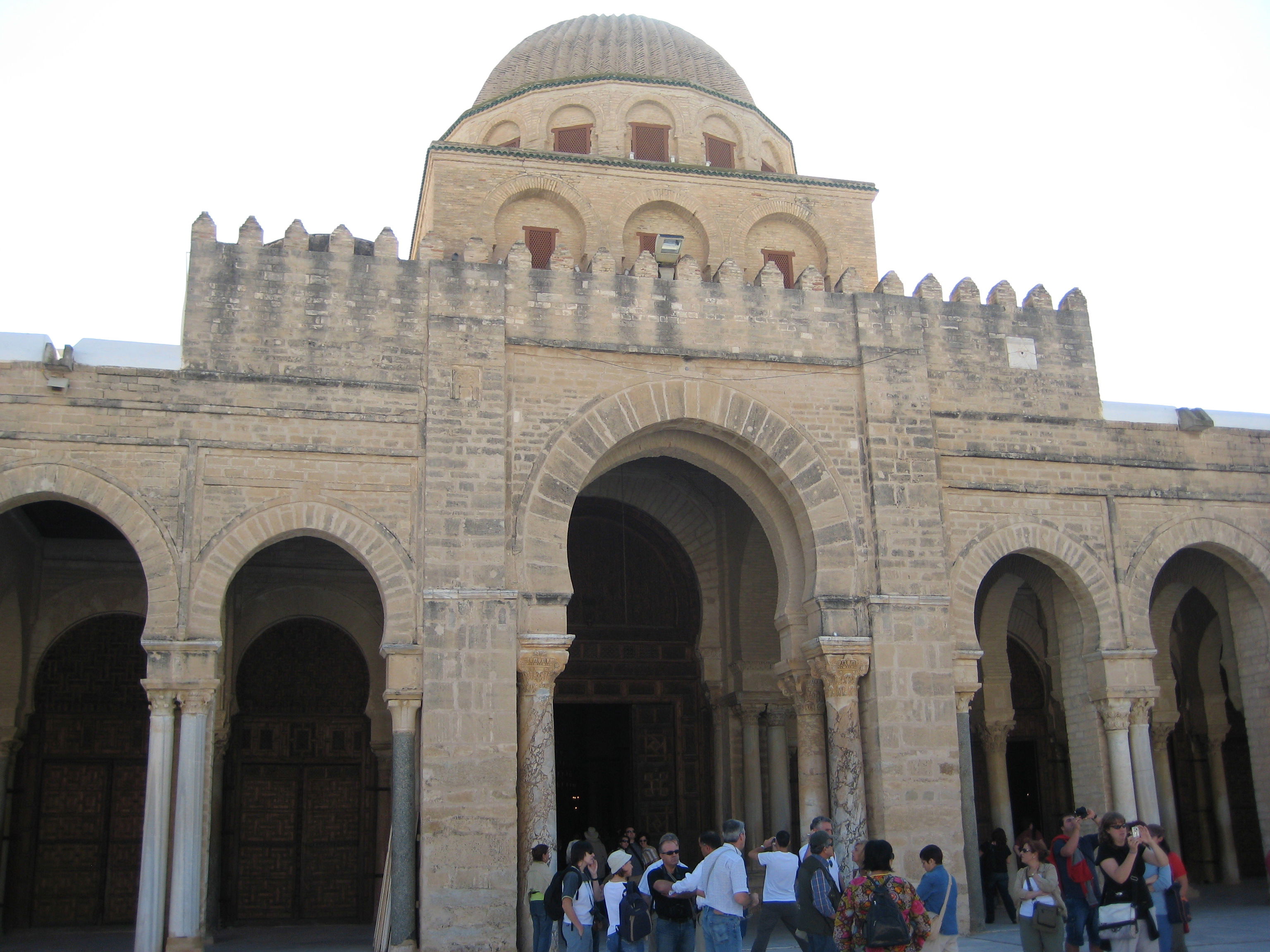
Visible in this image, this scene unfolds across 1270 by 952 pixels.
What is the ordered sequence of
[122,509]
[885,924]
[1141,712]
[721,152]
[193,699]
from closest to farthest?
[885,924], [193,699], [122,509], [1141,712], [721,152]

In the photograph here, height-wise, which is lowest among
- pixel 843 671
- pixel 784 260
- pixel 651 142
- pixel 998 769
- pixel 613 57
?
pixel 998 769

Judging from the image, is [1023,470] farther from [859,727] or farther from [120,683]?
[120,683]

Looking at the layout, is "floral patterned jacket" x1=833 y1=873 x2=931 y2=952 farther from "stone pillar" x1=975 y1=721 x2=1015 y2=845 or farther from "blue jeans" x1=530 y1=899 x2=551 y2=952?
"stone pillar" x1=975 y1=721 x2=1015 y2=845

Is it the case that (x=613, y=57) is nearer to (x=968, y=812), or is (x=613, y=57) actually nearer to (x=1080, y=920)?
(x=968, y=812)

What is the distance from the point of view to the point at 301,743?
13352 mm

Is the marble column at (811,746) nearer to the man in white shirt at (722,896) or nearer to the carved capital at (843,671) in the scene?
the carved capital at (843,671)

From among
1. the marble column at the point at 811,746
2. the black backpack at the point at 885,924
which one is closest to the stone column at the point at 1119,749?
the marble column at the point at 811,746

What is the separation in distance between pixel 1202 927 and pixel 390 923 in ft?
22.5

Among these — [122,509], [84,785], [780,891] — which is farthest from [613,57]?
[780,891]

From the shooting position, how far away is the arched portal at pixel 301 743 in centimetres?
1277

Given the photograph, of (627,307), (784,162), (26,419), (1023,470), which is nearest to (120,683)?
(26,419)

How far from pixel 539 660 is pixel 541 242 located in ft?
19.8

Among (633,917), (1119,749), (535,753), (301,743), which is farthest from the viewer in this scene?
(301,743)

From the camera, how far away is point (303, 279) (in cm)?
1098
